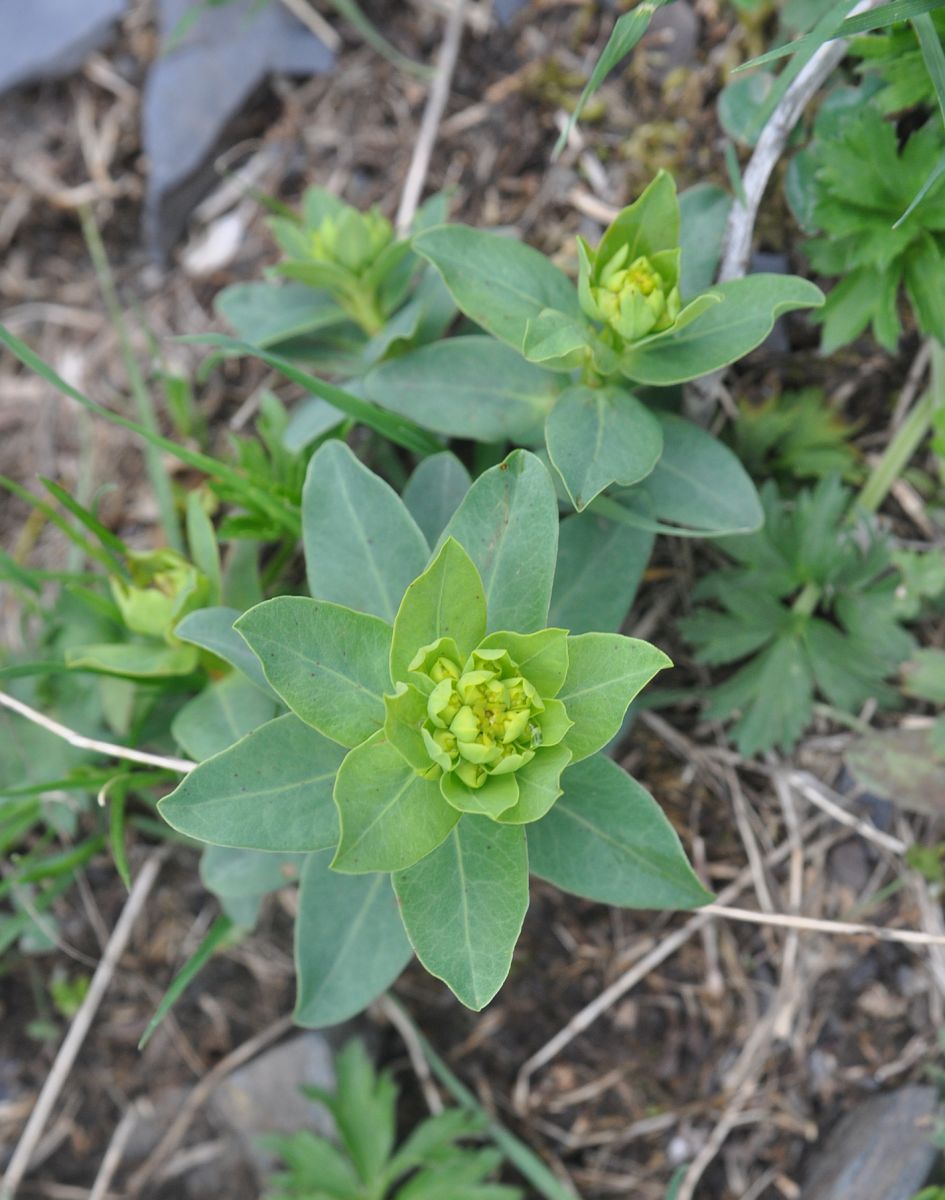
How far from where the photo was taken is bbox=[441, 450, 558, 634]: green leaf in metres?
1.79

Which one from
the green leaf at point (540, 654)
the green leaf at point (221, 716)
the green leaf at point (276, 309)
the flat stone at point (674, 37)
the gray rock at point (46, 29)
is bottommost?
the green leaf at point (221, 716)

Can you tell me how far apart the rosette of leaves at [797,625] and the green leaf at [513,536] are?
84 cm

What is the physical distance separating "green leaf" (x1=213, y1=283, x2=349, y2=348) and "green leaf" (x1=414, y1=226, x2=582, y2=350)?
→ 0.63 meters

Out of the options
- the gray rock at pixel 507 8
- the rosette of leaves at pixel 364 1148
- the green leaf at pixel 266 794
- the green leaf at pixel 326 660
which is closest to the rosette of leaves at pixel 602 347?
the green leaf at pixel 326 660

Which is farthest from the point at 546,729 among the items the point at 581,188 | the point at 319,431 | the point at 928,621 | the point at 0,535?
the point at 0,535

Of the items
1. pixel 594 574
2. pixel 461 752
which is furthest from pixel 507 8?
pixel 461 752

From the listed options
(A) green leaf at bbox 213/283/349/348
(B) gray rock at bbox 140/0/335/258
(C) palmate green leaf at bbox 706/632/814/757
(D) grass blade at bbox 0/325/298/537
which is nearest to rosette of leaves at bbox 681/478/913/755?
(C) palmate green leaf at bbox 706/632/814/757

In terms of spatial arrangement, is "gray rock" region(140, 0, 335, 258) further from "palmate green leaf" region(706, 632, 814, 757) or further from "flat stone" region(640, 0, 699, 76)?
"palmate green leaf" region(706, 632, 814, 757)

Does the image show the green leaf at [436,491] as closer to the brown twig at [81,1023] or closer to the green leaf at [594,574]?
the green leaf at [594,574]

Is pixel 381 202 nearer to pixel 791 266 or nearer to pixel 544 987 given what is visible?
pixel 791 266

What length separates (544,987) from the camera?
2.82 meters

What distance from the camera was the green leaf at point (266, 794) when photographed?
67.6 inches

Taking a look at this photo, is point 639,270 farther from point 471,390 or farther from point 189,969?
point 189,969

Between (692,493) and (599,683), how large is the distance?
A: 0.65 m
